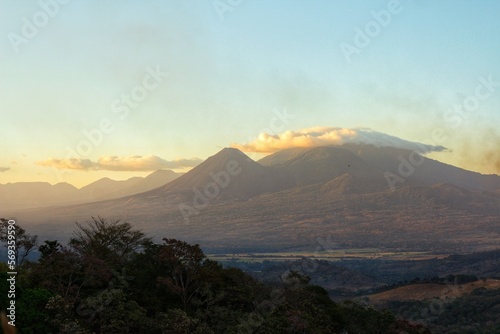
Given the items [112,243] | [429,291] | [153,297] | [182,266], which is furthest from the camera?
[429,291]

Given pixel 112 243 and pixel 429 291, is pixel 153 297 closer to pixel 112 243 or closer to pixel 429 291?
pixel 112 243

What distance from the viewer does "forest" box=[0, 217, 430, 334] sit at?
3184 cm

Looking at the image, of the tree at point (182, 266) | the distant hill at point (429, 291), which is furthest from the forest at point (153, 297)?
the distant hill at point (429, 291)

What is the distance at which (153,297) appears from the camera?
38562 mm

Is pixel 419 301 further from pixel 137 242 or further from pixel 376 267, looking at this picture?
pixel 376 267

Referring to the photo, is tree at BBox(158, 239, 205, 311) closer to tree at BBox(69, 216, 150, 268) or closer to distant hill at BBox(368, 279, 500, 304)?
tree at BBox(69, 216, 150, 268)

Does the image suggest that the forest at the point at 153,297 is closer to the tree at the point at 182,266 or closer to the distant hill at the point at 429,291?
the tree at the point at 182,266

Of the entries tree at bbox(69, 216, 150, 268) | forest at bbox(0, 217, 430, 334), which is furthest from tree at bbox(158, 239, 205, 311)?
tree at bbox(69, 216, 150, 268)

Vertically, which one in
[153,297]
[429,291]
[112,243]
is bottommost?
[429,291]

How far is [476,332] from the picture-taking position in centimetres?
6062

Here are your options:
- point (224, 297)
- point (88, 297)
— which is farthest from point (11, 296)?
point (224, 297)

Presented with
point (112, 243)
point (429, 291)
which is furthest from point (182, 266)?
point (429, 291)

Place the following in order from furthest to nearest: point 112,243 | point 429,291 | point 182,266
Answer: point 429,291
point 112,243
point 182,266

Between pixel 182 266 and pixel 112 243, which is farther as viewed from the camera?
pixel 112 243
